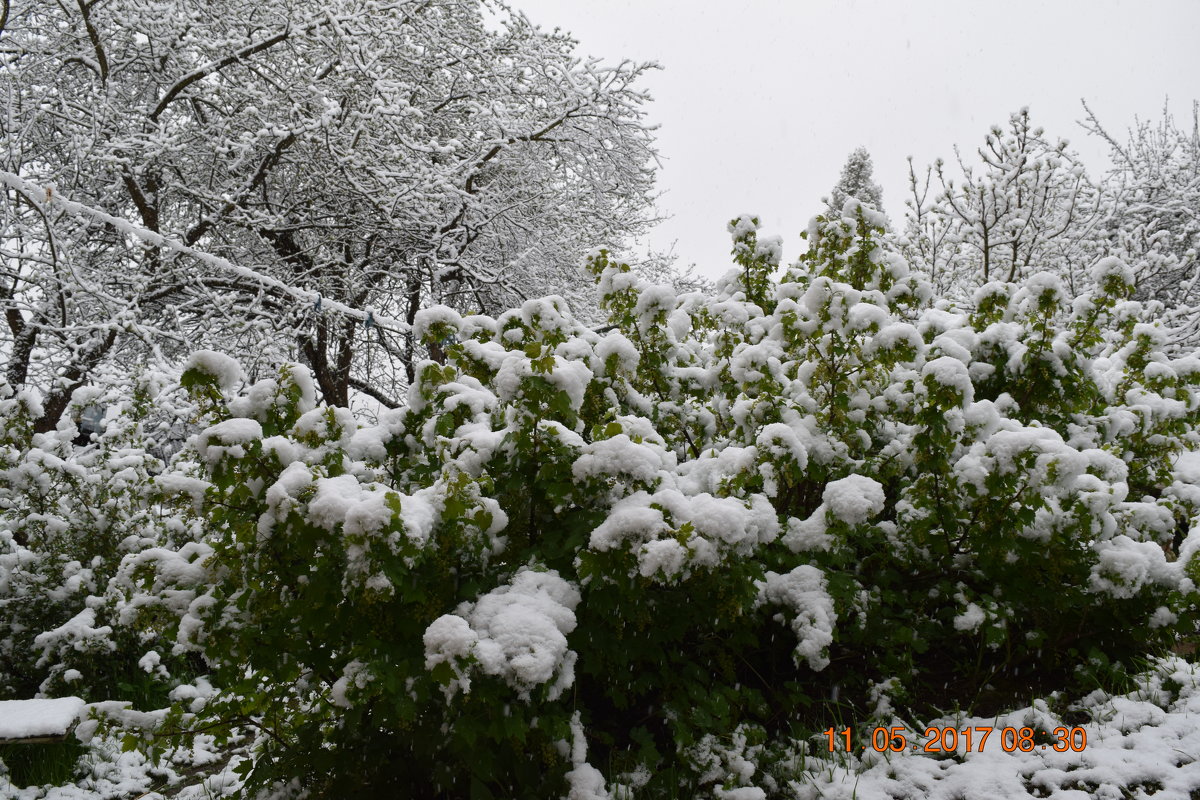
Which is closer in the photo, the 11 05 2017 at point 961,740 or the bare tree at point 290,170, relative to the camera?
the 11 05 2017 at point 961,740

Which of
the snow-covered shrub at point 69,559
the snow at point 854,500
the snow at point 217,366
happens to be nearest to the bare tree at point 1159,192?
the snow at point 854,500

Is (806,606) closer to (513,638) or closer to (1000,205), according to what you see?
(513,638)

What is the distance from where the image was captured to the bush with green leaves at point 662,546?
1.95 metres

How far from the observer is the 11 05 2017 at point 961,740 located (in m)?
2.49

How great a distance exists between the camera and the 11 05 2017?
98.2 inches

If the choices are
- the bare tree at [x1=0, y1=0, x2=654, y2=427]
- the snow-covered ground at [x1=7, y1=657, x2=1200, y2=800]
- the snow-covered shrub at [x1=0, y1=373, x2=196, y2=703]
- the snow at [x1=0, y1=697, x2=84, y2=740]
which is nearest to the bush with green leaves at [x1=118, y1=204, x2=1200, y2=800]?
the snow-covered ground at [x1=7, y1=657, x2=1200, y2=800]

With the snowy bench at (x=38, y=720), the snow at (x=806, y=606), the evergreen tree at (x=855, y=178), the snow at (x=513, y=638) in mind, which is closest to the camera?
the snow at (x=513, y=638)

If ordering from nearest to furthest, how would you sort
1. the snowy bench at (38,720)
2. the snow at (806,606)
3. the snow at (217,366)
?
the snow at (217,366)
the snow at (806,606)
the snowy bench at (38,720)

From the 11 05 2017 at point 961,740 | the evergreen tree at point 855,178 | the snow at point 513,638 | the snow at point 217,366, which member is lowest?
the 11 05 2017 at point 961,740

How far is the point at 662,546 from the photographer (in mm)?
1903

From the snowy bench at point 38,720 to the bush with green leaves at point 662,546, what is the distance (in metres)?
0.59

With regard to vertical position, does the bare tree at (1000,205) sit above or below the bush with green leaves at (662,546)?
above

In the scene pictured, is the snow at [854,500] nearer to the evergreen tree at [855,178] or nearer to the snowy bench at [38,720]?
the snowy bench at [38,720]

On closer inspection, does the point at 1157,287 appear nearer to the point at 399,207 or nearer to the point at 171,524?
the point at 399,207
